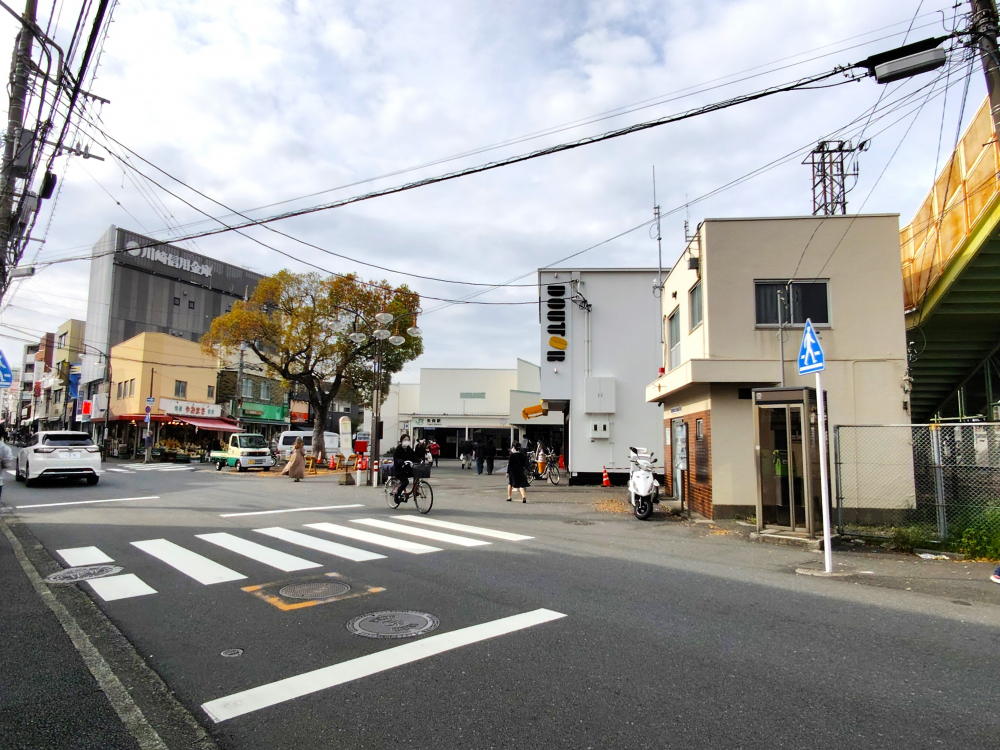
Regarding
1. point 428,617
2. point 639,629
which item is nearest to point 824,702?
point 639,629

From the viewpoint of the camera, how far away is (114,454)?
4131 centimetres

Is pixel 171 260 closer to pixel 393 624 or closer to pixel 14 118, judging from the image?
pixel 14 118

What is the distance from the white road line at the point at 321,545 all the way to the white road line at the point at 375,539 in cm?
49

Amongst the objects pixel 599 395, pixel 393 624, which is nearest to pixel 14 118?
pixel 393 624

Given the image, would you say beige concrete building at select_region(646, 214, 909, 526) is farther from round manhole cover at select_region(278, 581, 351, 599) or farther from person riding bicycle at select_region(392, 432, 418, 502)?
round manhole cover at select_region(278, 581, 351, 599)

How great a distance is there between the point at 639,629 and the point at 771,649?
1.02 m

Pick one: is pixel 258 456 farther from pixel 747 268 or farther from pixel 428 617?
pixel 428 617

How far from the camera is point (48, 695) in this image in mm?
3867

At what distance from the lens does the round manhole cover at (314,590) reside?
619 cm

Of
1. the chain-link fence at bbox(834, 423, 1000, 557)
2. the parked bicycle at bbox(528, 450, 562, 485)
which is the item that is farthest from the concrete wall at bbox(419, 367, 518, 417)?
the chain-link fence at bbox(834, 423, 1000, 557)

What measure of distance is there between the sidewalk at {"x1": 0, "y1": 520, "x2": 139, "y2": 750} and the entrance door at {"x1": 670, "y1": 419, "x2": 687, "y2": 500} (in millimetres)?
11381

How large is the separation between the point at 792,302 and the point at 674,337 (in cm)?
448

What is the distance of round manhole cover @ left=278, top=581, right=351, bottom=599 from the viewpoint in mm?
6191

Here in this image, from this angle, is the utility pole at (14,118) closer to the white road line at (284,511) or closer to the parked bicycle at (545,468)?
the white road line at (284,511)
